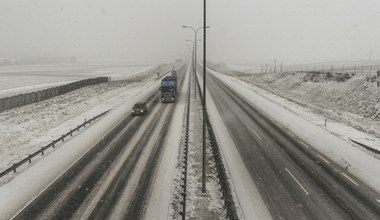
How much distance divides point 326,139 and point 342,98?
21.0 metres

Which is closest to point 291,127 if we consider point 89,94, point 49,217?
point 49,217

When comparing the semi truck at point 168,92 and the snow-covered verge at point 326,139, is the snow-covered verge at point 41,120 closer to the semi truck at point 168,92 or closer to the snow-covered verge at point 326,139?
the semi truck at point 168,92

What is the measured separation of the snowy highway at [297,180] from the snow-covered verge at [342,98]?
8.38 meters

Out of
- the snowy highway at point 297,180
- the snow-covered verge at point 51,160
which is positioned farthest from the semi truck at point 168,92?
the snowy highway at point 297,180

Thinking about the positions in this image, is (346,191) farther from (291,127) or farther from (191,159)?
(291,127)

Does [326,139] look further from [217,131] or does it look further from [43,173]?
[43,173]

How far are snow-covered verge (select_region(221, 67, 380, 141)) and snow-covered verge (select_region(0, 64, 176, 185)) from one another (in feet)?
100

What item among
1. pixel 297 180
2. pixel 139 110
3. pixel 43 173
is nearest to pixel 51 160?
pixel 43 173

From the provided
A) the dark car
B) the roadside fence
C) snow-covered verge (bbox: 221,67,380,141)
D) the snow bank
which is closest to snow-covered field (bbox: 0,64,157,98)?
the roadside fence

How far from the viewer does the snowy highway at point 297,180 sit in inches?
627

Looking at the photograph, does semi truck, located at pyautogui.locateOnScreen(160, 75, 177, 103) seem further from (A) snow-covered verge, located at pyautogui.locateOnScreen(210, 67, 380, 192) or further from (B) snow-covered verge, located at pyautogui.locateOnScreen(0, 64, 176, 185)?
(A) snow-covered verge, located at pyautogui.locateOnScreen(210, 67, 380, 192)

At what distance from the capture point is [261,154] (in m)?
24.3

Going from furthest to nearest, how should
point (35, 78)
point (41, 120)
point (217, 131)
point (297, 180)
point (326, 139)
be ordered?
1. point (35, 78)
2. point (41, 120)
3. point (217, 131)
4. point (326, 139)
5. point (297, 180)

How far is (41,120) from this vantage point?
38406 mm
